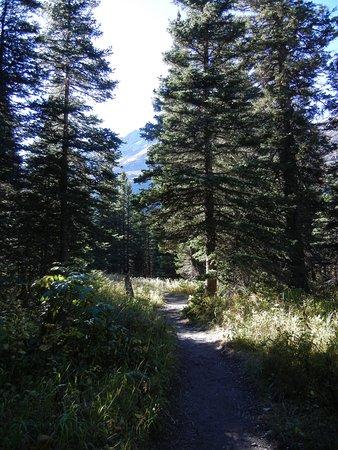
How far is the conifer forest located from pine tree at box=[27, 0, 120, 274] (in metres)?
0.10

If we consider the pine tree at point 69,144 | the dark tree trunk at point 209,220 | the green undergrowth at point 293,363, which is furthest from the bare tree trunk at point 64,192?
the green undergrowth at point 293,363

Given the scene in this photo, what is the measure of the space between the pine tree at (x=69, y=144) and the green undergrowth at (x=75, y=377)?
30.6ft

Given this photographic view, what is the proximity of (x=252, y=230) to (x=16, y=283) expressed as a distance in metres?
7.91

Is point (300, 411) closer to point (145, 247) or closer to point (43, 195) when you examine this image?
point (43, 195)

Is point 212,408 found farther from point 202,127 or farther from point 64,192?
point 64,192

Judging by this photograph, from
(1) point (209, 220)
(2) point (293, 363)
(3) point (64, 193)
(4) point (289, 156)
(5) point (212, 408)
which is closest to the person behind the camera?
(5) point (212, 408)

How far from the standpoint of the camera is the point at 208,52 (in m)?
15.2

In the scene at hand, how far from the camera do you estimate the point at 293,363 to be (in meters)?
6.71

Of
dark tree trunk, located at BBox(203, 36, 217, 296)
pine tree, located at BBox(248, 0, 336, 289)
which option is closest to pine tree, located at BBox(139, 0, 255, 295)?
dark tree trunk, located at BBox(203, 36, 217, 296)

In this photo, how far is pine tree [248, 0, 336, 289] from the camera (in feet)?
54.3

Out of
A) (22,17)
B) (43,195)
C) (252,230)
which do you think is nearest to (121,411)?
(252,230)

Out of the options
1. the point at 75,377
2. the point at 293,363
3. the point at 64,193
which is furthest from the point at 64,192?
the point at 293,363

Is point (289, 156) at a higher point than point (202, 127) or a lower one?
lower

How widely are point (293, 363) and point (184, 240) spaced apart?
8.68 m
